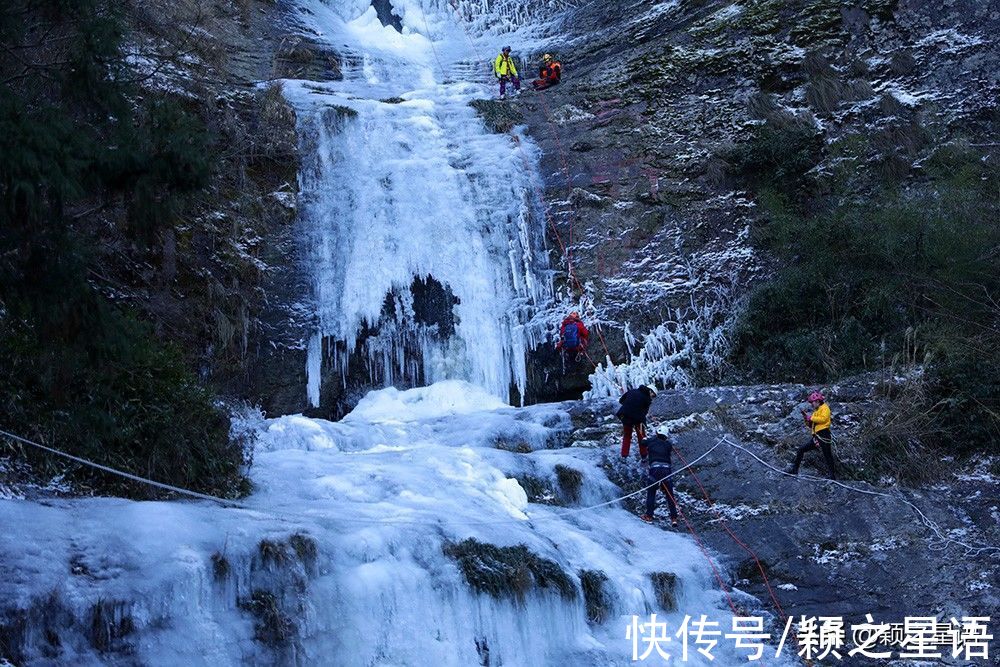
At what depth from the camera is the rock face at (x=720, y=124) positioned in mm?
15555

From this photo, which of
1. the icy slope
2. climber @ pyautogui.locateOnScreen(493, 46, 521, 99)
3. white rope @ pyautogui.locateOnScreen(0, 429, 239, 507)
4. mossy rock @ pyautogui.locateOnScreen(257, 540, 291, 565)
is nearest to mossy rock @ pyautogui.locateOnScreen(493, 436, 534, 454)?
the icy slope

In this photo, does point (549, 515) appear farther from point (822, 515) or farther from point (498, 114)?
point (498, 114)

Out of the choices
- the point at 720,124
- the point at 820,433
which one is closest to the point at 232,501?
the point at 820,433

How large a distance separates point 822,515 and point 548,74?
12397 mm

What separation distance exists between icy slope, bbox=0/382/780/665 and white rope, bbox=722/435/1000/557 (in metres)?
1.55

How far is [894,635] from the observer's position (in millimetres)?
8500

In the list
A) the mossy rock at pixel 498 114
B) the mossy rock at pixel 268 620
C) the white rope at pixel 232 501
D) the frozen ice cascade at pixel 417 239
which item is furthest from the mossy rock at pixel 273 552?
the mossy rock at pixel 498 114

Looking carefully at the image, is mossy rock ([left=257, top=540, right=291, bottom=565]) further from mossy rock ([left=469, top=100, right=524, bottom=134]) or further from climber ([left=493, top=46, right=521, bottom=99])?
climber ([left=493, top=46, right=521, bottom=99])

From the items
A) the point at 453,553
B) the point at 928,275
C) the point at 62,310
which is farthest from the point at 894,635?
the point at 62,310

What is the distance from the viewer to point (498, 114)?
1873 centimetres

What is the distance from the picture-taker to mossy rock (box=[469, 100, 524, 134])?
18.5 meters

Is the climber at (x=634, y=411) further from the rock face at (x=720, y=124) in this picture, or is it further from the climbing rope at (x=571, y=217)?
the rock face at (x=720, y=124)

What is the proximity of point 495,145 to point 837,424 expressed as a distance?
937cm

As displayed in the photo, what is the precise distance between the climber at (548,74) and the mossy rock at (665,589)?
12.9m
